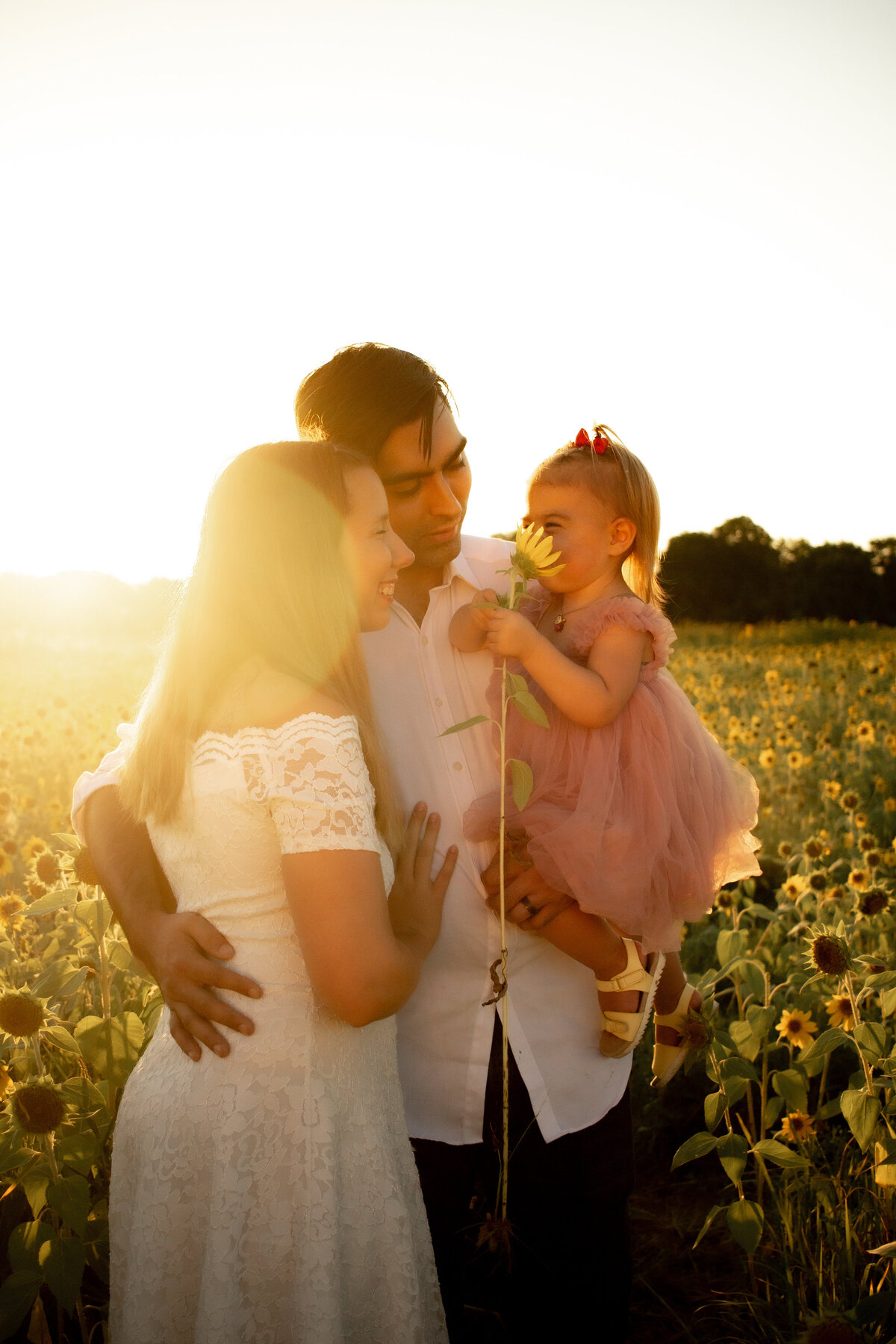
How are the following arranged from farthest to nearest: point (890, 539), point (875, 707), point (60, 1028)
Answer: point (890, 539) → point (875, 707) → point (60, 1028)

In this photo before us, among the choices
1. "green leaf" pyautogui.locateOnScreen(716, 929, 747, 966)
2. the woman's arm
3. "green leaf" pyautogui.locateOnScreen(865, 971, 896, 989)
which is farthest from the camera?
"green leaf" pyautogui.locateOnScreen(716, 929, 747, 966)

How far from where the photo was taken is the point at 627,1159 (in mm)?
2418

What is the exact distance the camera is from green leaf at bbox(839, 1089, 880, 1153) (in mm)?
2240

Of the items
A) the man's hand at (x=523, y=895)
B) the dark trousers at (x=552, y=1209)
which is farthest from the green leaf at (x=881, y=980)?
the man's hand at (x=523, y=895)

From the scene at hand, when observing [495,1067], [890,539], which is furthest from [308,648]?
[890,539]

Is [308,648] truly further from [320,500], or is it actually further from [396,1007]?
[396,1007]

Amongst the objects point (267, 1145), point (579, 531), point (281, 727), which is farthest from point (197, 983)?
point (579, 531)

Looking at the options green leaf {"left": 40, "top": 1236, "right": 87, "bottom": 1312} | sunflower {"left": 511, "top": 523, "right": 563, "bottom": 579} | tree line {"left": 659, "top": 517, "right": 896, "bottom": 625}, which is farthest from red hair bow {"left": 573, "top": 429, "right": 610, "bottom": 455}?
tree line {"left": 659, "top": 517, "right": 896, "bottom": 625}

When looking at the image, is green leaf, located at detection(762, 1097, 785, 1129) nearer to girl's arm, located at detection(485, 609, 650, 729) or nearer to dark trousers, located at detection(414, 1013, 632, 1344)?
dark trousers, located at detection(414, 1013, 632, 1344)

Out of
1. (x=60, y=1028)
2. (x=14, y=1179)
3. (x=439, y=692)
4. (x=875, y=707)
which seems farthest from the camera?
(x=875, y=707)

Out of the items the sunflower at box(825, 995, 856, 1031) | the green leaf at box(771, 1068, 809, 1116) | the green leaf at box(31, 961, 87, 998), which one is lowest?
the green leaf at box(771, 1068, 809, 1116)

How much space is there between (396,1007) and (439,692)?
0.94 m

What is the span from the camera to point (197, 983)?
182cm

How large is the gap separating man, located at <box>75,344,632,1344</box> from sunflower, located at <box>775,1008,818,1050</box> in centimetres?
80
